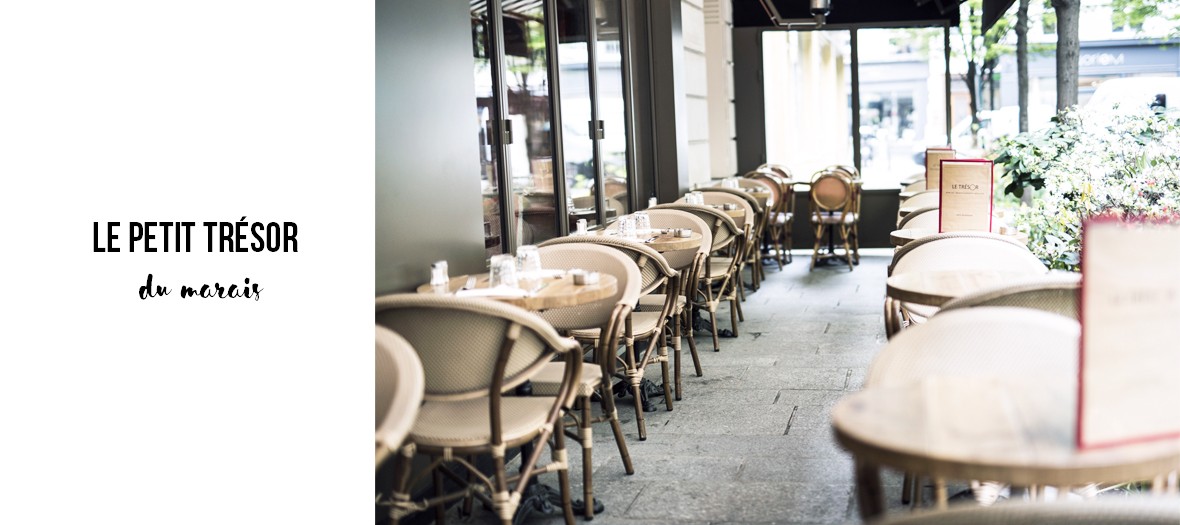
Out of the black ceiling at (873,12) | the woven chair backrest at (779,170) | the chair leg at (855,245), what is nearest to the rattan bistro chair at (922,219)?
the chair leg at (855,245)

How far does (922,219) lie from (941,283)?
7.85 feet

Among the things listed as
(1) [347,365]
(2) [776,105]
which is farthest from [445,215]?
(2) [776,105]

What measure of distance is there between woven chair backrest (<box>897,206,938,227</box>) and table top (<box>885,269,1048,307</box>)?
1884 mm

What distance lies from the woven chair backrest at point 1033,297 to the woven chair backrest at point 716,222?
3.45 metres

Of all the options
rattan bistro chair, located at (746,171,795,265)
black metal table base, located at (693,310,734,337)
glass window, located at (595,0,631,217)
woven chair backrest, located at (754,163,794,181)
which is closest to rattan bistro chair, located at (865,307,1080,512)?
black metal table base, located at (693,310,734,337)

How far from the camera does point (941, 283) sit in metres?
3.21

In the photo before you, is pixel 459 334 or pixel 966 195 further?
pixel 966 195

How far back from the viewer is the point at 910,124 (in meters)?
11.1

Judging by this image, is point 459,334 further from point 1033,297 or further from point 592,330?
point 592,330

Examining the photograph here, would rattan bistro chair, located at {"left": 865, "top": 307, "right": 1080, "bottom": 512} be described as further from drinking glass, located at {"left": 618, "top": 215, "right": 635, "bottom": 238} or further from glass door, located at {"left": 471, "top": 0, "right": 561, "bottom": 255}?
drinking glass, located at {"left": 618, "top": 215, "right": 635, "bottom": 238}

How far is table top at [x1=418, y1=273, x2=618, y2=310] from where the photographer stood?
3.15 meters

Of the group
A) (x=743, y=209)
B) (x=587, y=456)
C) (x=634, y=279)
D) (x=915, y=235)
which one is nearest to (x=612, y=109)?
(x=743, y=209)

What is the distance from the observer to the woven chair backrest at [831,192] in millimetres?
9523

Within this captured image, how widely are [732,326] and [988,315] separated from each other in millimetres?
4337
